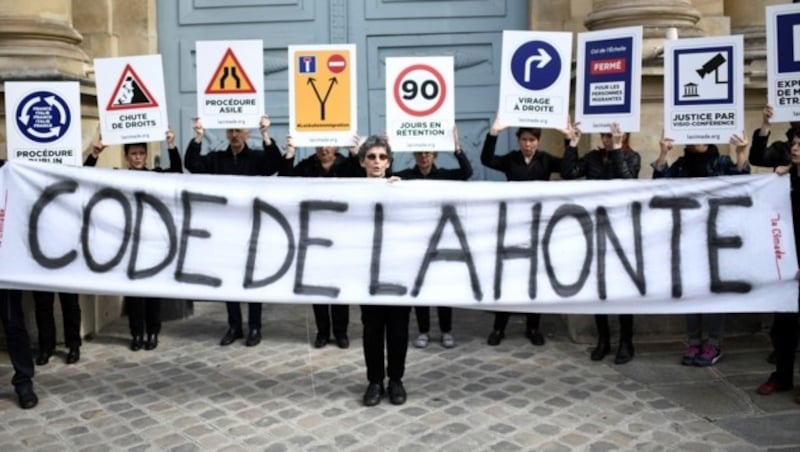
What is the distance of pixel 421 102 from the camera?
6.75 meters

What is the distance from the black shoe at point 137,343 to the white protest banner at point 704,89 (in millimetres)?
4729

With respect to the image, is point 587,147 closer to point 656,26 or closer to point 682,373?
point 656,26

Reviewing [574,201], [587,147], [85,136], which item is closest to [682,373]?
[574,201]

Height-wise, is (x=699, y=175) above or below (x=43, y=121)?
below

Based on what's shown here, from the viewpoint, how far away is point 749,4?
9211 millimetres

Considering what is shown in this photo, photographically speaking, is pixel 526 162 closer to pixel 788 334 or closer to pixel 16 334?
pixel 788 334

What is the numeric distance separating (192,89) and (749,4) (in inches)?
239

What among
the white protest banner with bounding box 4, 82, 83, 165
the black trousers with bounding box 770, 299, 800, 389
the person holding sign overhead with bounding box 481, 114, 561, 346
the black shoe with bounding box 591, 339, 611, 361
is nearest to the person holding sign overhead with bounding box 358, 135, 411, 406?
the person holding sign overhead with bounding box 481, 114, 561, 346

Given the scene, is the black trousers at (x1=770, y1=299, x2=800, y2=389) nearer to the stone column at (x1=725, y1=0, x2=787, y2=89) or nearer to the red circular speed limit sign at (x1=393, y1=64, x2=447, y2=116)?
the red circular speed limit sign at (x1=393, y1=64, x2=447, y2=116)

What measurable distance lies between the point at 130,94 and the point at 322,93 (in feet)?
4.88

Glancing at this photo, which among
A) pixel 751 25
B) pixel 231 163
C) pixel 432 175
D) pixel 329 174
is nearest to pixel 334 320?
pixel 329 174

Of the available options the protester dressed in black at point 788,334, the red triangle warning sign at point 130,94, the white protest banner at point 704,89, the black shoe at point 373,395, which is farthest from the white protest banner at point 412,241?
the red triangle warning sign at point 130,94

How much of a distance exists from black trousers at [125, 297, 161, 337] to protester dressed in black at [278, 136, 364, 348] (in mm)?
1412

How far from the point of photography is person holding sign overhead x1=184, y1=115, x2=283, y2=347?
24.2 feet
